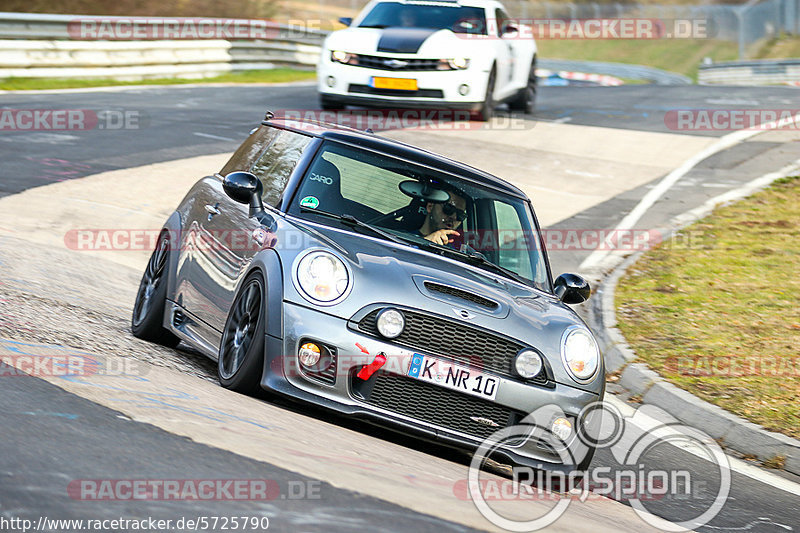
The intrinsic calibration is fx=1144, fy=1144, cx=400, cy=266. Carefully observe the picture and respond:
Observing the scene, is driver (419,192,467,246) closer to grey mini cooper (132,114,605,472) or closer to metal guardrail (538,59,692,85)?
grey mini cooper (132,114,605,472)

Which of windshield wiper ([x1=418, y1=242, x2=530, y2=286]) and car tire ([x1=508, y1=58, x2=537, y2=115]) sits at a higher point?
windshield wiper ([x1=418, y1=242, x2=530, y2=286])

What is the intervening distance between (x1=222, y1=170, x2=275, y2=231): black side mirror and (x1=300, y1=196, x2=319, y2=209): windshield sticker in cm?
20

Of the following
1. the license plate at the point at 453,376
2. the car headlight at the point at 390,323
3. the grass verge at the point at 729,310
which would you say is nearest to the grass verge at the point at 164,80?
the grass verge at the point at 729,310

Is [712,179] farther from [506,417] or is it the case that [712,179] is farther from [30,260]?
[506,417]

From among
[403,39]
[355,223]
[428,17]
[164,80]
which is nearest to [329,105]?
[403,39]

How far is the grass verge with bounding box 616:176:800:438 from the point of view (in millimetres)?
7777

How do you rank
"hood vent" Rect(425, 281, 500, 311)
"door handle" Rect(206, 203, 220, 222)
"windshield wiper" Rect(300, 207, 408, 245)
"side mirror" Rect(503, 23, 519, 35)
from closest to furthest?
"hood vent" Rect(425, 281, 500, 311), "windshield wiper" Rect(300, 207, 408, 245), "door handle" Rect(206, 203, 220, 222), "side mirror" Rect(503, 23, 519, 35)

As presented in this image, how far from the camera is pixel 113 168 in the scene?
507 inches

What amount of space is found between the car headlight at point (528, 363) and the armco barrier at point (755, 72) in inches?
1226

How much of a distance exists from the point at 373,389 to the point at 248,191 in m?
1.52

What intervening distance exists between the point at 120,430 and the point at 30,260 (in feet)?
14.1

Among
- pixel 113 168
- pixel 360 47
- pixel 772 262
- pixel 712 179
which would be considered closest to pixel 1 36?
pixel 360 47

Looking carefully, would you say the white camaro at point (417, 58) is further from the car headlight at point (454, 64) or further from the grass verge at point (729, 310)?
the grass verge at point (729, 310)

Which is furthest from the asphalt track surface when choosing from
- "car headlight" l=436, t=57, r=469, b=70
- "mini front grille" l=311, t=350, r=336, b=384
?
"car headlight" l=436, t=57, r=469, b=70
